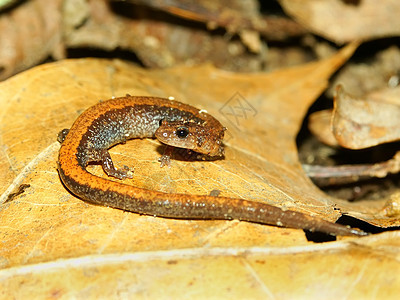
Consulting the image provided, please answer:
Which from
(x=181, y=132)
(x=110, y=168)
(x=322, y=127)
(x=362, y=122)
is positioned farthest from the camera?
(x=322, y=127)

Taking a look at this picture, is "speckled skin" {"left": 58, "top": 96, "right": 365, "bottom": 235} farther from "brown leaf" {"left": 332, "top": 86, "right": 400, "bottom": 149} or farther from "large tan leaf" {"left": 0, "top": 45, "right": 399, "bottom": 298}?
"brown leaf" {"left": 332, "top": 86, "right": 400, "bottom": 149}

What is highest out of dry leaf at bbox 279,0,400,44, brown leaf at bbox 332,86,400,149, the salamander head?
dry leaf at bbox 279,0,400,44

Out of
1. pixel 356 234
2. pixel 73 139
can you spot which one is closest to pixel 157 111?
pixel 73 139

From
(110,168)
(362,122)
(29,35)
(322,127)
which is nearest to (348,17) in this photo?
(322,127)

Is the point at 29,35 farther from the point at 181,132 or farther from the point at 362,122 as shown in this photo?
the point at 362,122

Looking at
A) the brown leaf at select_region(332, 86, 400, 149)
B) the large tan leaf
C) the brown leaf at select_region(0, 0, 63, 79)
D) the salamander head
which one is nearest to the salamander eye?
the salamander head

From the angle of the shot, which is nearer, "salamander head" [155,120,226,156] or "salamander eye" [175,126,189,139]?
"salamander head" [155,120,226,156]

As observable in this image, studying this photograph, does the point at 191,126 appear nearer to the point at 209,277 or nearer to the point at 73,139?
the point at 73,139
